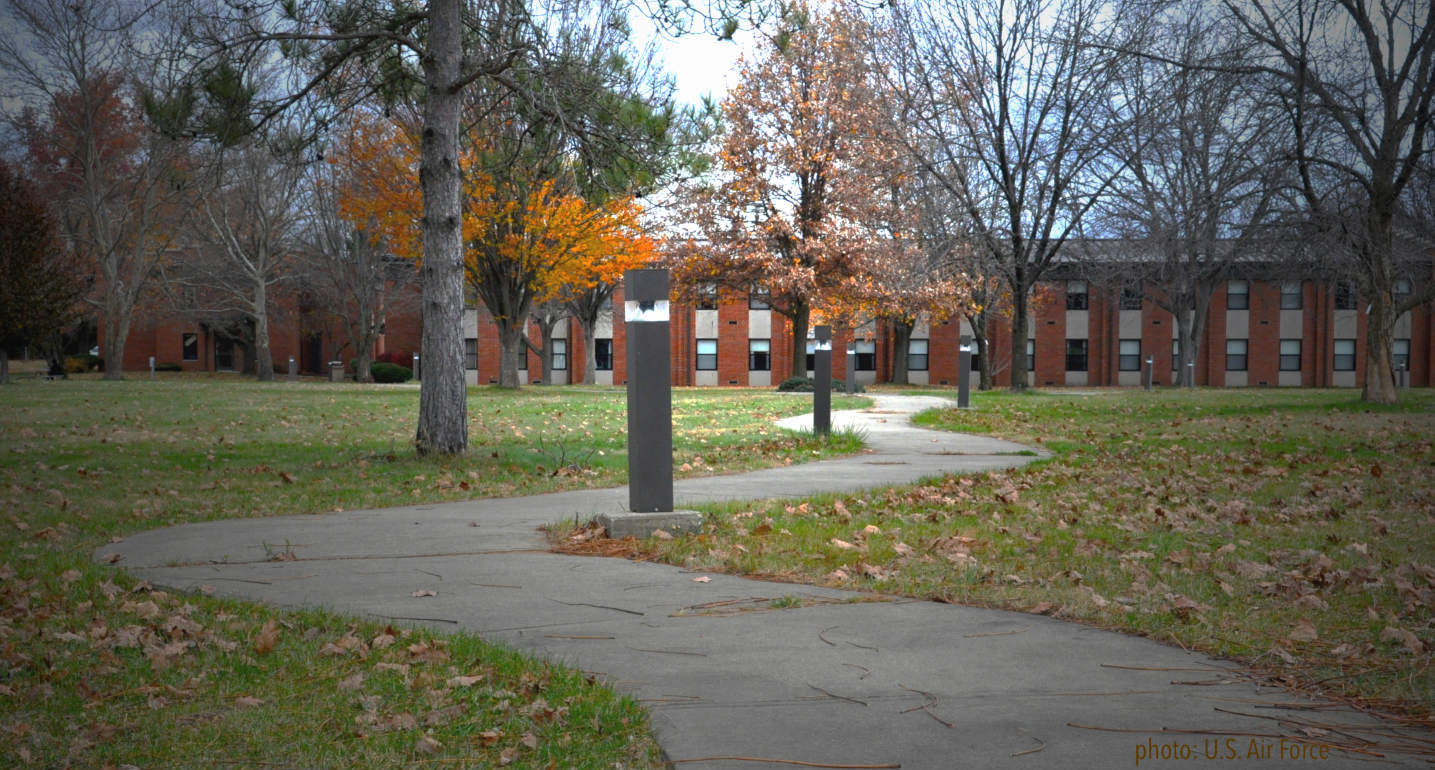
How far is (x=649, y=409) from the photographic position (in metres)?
7.24

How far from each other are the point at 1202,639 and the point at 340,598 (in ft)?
13.3

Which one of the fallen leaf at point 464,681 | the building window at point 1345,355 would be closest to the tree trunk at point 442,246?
the fallen leaf at point 464,681

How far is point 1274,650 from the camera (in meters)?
4.25

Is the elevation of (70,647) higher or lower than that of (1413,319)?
lower

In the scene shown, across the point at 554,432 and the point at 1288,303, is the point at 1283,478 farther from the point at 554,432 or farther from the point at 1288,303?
the point at 1288,303

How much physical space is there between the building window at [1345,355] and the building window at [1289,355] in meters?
2.17

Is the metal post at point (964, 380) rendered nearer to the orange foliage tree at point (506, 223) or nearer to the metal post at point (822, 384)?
the metal post at point (822, 384)

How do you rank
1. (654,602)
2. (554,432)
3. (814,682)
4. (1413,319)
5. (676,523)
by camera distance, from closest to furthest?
(814,682) < (654,602) < (676,523) < (554,432) < (1413,319)

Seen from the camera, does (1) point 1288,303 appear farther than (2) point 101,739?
Yes

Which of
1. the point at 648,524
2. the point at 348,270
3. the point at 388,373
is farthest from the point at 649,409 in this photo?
the point at 388,373

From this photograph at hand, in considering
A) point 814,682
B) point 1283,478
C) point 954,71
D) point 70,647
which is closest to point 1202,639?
point 814,682

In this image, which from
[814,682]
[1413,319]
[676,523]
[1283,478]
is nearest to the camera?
[814,682]

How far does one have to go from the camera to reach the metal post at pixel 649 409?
7.10 meters

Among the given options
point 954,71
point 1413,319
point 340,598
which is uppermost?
point 954,71
